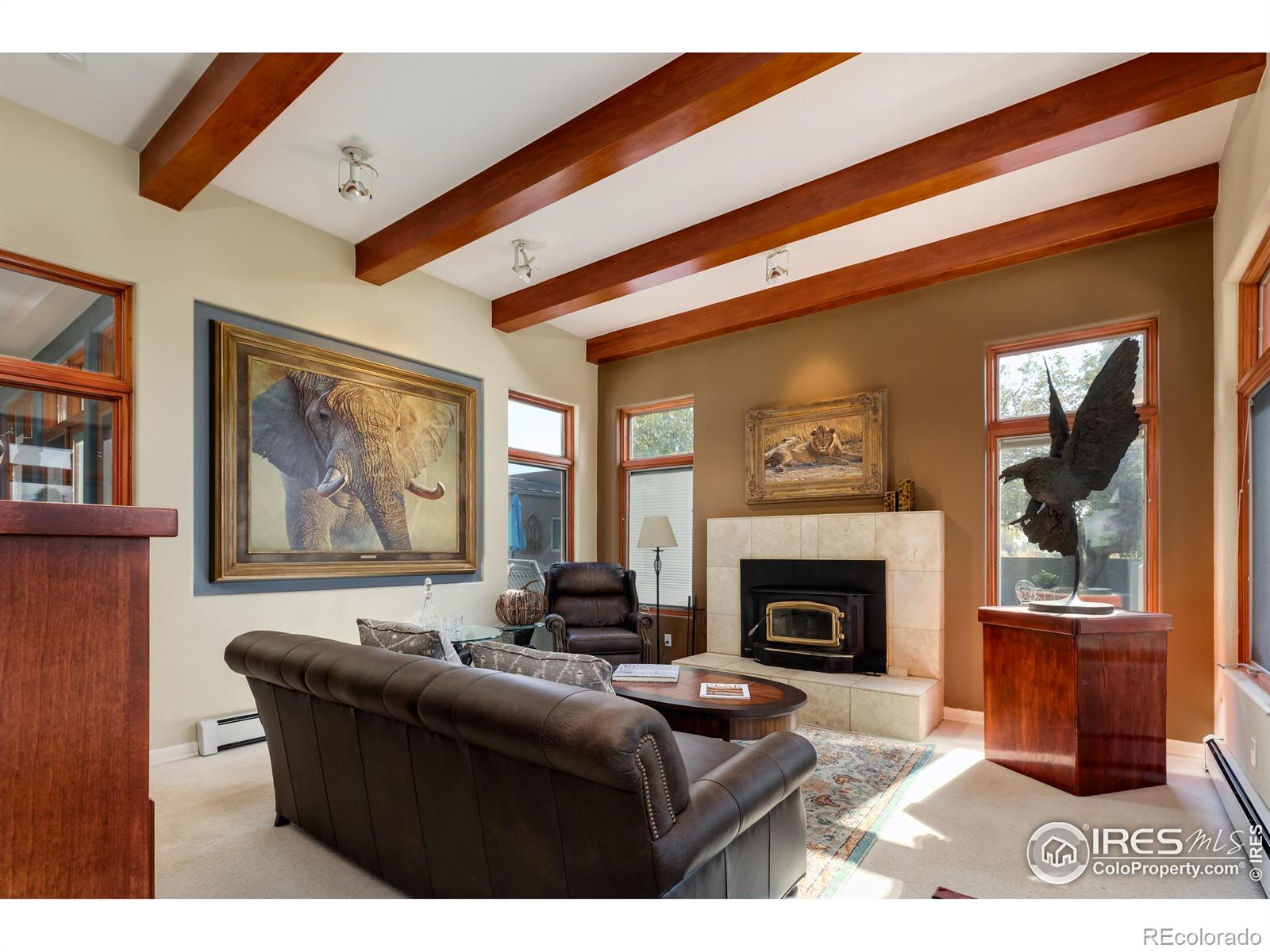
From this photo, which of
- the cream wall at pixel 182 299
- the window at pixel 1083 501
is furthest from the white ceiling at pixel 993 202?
the cream wall at pixel 182 299

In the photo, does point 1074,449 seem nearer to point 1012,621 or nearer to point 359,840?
point 1012,621

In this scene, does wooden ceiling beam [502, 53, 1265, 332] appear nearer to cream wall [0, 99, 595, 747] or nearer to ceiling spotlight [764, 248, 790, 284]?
ceiling spotlight [764, 248, 790, 284]

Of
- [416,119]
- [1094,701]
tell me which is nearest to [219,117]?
[416,119]

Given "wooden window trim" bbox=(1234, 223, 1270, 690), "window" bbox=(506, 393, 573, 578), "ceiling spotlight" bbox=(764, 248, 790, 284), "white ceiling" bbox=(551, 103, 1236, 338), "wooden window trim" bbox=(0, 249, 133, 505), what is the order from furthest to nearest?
"window" bbox=(506, 393, 573, 578)
"ceiling spotlight" bbox=(764, 248, 790, 284)
"white ceiling" bbox=(551, 103, 1236, 338)
"wooden window trim" bbox=(0, 249, 133, 505)
"wooden window trim" bbox=(1234, 223, 1270, 690)

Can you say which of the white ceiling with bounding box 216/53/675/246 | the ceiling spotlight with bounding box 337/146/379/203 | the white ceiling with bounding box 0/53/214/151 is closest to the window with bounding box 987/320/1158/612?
the white ceiling with bounding box 216/53/675/246

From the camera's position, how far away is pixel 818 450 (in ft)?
17.3

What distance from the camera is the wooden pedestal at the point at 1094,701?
10.4 ft

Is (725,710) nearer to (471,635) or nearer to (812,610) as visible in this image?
(471,635)

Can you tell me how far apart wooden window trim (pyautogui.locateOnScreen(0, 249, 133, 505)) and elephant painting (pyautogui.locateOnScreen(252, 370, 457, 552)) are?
0.62m

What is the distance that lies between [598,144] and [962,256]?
8.51ft

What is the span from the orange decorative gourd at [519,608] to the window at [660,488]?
123 cm

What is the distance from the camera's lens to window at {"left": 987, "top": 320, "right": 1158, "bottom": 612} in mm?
4016

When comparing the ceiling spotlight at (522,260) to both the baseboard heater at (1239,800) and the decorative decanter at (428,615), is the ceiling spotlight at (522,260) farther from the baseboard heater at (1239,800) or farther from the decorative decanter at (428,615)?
the baseboard heater at (1239,800)

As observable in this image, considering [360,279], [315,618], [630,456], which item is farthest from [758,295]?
[315,618]
